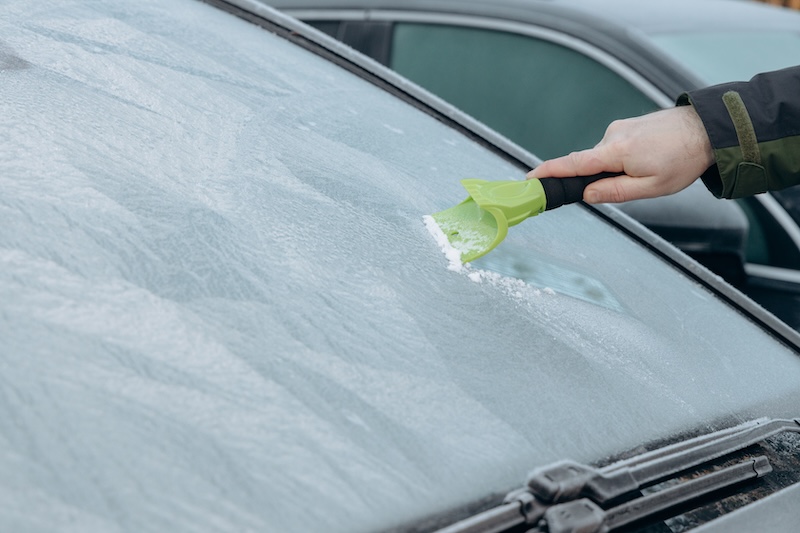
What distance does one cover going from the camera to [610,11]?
2.97m

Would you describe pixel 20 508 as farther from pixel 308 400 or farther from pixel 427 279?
pixel 427 279

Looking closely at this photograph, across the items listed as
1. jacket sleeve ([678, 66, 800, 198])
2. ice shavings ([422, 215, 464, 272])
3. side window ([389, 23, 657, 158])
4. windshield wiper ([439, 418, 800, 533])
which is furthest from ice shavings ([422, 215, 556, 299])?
side window ([389, 23, 657, 158])

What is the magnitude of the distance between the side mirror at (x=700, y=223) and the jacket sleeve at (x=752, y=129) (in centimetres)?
88

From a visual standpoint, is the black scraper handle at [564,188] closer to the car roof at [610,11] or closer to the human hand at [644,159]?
the human hand at [644,159]

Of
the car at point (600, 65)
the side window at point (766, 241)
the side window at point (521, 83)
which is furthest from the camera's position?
the side window at point (521, 83)

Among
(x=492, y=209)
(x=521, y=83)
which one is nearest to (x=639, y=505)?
(x=492, y=209)

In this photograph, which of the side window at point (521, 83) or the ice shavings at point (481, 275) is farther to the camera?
the side window at point (521, 83)

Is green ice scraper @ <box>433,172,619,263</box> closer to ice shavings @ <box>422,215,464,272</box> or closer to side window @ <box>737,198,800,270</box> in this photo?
ice shavings @ <box>422,215,464,272</box>

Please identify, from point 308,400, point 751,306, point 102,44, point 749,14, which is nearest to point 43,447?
point 308,400

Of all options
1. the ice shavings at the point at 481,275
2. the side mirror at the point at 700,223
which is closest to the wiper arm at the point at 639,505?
the ice shavings at the point at 481,275

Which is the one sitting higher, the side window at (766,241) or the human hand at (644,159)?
the human hand at (644,159)

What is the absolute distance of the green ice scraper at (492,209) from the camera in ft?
4.24

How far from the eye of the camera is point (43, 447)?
0.76 metres

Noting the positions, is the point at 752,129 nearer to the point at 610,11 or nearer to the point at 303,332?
the point at 303,332
